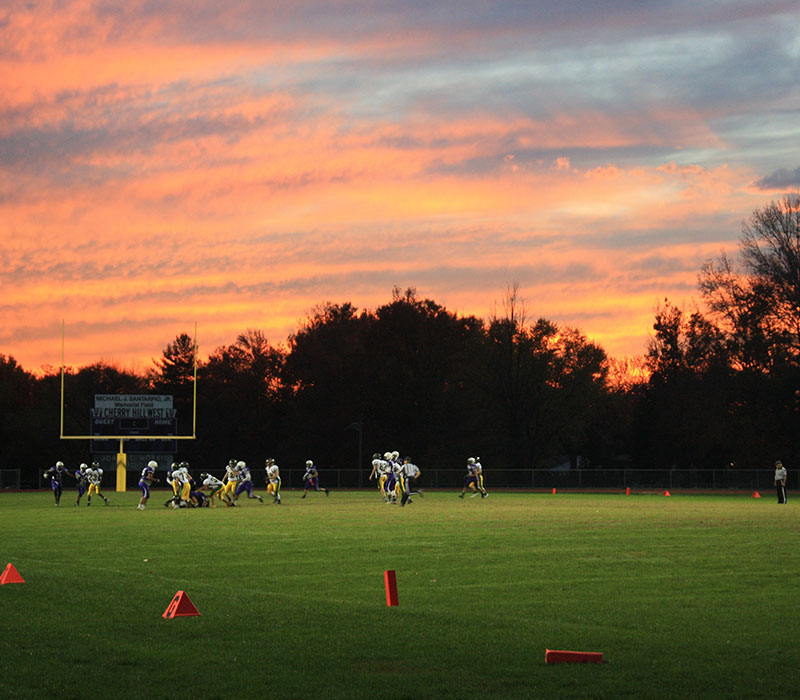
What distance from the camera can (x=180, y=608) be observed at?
11.8 metres

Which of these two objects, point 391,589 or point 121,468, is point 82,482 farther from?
point 391,589

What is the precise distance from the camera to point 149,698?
8180 millimetres

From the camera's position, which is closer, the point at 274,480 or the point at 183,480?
the point at 183,480

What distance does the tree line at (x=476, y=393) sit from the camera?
232ft

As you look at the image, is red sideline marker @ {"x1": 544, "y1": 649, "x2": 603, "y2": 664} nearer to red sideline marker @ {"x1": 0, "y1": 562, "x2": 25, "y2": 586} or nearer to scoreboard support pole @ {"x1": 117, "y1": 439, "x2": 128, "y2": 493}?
red sideline marker @ {"x1": 0, "y1": 562, "x2": 25, "y2": 586}

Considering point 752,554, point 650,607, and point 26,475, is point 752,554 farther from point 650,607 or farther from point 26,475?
point 26,475

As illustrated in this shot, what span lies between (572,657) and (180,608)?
4535mm

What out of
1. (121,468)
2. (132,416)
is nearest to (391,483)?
(132,416)

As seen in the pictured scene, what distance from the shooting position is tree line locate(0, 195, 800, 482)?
70750mm

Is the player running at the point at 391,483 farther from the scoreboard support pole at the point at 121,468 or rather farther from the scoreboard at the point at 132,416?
the scoreboard support pole at the point at 121,468

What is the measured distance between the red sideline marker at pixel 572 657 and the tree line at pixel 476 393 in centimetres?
6317

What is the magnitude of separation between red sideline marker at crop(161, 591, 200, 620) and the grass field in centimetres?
13

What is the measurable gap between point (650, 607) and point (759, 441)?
60353mm

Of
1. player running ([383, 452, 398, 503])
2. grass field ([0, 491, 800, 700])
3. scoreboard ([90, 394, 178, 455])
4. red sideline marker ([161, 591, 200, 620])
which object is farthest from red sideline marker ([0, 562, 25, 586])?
scoreboard ([90, 394, 178, 455])
